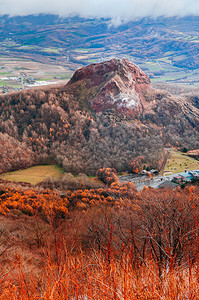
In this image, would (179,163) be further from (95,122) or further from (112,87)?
(112,87)

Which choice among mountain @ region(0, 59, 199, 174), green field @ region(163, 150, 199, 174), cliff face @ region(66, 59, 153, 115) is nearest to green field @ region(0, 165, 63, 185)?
mountain @ region(0, 59, 199, 174)

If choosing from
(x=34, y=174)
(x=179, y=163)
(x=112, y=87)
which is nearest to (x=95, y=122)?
(x=112, y=87)

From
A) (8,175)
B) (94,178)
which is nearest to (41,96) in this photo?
(8,175)

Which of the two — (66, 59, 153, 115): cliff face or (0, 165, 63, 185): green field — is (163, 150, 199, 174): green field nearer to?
(66, 59, 153, 115): cliff face

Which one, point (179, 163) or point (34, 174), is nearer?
point (34, 174)

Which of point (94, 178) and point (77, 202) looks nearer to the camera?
point (77, 202)

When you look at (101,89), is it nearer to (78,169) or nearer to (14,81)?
(78,169)
